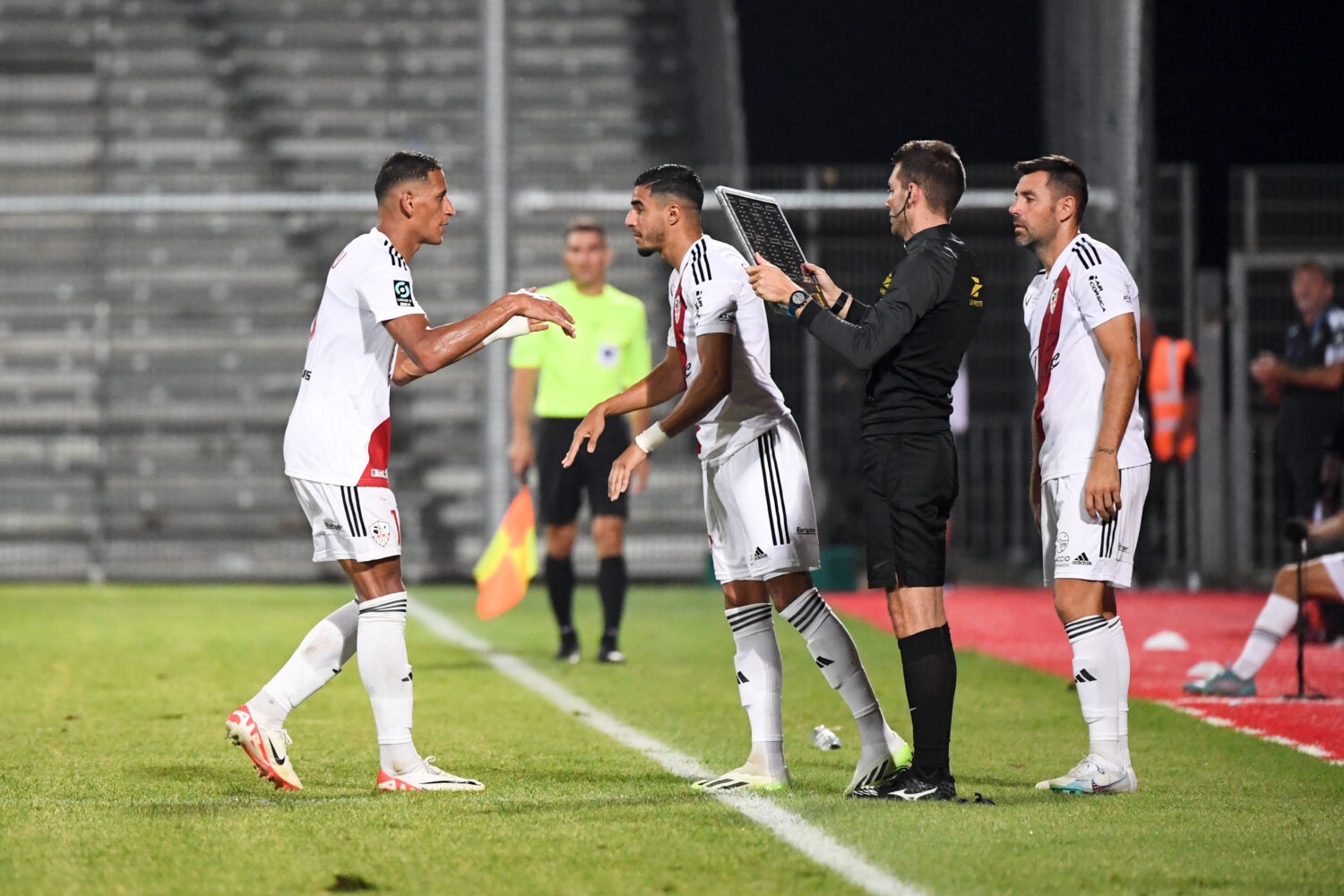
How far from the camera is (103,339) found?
52.4 feet

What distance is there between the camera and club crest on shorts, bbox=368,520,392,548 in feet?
18.4

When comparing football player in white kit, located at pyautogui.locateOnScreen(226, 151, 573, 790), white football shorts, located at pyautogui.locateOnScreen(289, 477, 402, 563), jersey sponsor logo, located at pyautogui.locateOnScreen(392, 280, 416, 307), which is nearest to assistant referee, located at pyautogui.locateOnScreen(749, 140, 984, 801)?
football player in white kit, located at pyautogui.locateOnScreen(226, 151, 573, 790)

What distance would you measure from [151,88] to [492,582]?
→ 1047 cm

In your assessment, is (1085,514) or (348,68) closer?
(1085,514)

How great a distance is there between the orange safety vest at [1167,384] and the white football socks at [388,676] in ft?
32.3

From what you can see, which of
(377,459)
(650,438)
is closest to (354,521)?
(377,459)

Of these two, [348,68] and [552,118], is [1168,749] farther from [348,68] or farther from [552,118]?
[348,68]

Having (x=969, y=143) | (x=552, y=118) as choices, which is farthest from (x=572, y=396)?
(x=969, y=143)

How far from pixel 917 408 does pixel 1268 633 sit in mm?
3294

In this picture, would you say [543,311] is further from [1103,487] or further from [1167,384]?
[1167,384]

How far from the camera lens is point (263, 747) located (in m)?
5.57

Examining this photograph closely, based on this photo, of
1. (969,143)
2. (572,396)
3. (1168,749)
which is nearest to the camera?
(1168,749)

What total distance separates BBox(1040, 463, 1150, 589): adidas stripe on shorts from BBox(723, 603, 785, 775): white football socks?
38.1 inches

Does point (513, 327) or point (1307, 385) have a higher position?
point (513, 327)
